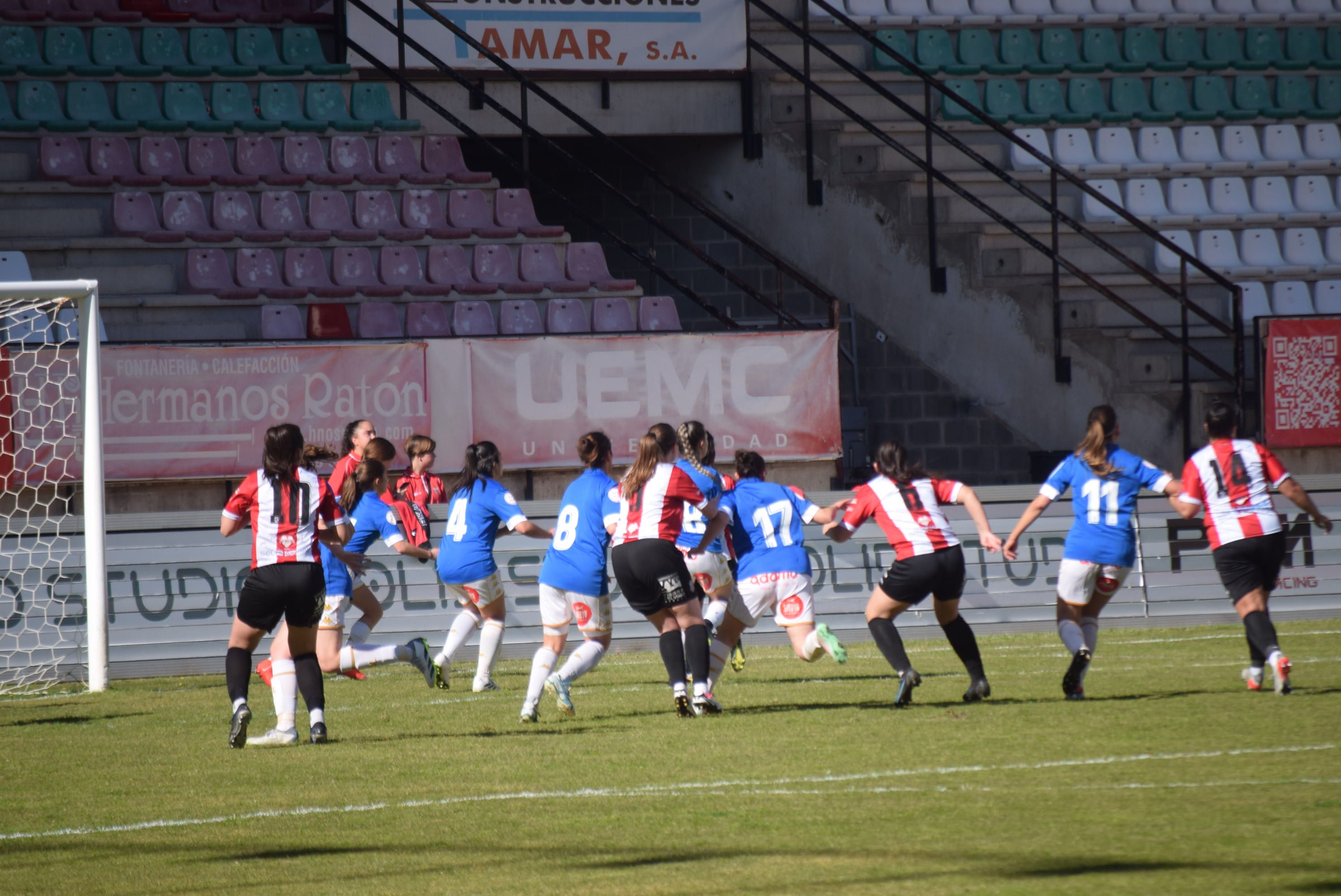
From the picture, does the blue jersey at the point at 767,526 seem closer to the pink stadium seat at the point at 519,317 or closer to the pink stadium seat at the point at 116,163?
the pink stadium seat at the point at 519,317

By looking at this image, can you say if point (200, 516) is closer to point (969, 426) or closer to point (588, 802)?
point (588, 802)

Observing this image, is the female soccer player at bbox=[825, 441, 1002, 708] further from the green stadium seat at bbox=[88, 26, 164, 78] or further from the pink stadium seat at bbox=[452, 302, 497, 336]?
the green stadium seat at bbox=[88, 26, 164, 78]

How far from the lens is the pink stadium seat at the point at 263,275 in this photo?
58.2 feet

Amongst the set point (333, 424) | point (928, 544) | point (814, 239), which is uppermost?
point (814, 239)

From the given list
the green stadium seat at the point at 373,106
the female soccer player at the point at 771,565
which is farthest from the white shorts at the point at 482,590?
the green stadium seat at the point at 373,106

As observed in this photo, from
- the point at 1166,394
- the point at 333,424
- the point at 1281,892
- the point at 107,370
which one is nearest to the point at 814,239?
the point at 1166,394

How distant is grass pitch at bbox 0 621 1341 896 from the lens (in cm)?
554

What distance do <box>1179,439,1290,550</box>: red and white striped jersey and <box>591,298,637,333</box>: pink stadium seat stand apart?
8931 millimetres

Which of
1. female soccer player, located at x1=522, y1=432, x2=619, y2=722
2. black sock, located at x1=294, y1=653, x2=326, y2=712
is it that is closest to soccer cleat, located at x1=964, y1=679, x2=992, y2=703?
female soccer player, located at x1=522, y1=432, x2=619, y2=722

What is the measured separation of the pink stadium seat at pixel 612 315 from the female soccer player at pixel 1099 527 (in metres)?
8.46

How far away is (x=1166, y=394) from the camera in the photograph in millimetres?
19328

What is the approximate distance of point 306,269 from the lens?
18250mm

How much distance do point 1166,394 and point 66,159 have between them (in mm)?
12862

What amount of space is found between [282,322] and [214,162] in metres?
2.93
